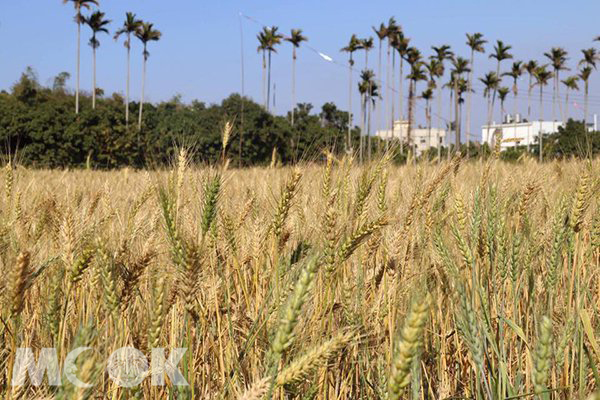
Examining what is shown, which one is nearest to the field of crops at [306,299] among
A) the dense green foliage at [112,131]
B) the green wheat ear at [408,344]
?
the green wheat ear at [408,344]

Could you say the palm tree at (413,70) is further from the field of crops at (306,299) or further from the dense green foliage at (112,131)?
the field of crops at (306,299)

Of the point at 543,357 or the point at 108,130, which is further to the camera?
the point at 108,130

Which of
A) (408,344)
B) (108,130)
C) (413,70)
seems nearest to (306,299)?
(408,344)

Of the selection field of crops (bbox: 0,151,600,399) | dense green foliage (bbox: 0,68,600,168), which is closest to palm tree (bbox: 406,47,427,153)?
dense green foliage (bbox: 0,68,600,168)

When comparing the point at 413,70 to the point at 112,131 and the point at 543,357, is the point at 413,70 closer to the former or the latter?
the point at 112,131

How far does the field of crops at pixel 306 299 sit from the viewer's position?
111cm

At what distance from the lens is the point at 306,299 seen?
0.97 m

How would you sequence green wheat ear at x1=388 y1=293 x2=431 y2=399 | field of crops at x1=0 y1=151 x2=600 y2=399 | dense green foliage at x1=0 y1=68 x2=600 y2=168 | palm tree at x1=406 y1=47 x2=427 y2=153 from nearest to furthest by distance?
green wheat ear at x1=388 y1=293 x2=431 y2=399
field of crops at x1=0 y1=151 x2=600 y2=399
dense green foliage at x1=0 y1=68 x2=600 y2=168
palm tree at x1=406 y1=47 x2=427 y2=153

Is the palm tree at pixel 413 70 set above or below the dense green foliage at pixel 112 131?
above

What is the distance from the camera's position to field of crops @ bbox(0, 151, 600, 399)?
111 cm

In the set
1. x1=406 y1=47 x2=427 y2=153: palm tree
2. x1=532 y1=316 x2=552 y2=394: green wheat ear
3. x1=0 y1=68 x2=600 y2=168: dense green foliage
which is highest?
x1=406 y1=47 x2=427 y2=153: palm tree

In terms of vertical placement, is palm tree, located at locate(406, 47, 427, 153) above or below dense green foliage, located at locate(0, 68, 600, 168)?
above

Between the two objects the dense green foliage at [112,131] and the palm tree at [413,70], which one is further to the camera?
the palm tree at [413,70]

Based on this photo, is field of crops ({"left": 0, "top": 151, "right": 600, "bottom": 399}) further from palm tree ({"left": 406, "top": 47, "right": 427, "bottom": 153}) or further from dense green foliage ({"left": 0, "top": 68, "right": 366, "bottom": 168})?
palm tree ({"left": 406, "top": 47, "right": 427, "bottom": 153})
